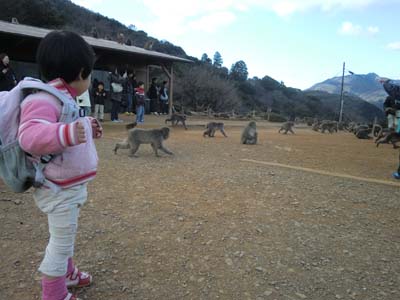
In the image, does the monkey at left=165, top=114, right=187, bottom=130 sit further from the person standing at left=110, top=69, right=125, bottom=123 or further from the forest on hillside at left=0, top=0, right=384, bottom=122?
the forest on hillside at left=0, top=0, right=384, bottom=122

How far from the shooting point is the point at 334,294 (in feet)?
8.46

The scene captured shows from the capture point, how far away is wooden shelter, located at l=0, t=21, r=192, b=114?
13211mm

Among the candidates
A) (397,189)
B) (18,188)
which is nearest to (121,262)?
(18,188)

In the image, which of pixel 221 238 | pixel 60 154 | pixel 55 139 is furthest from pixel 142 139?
pixel 55 139

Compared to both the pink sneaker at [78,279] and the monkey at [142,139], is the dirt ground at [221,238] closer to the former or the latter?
the pink sneaker at [78,279]

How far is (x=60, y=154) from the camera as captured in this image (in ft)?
6.66

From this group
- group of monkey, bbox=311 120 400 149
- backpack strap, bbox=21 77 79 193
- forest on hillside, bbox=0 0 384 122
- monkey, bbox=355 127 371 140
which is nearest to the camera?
backpack strap, bbox=21 77 79 193

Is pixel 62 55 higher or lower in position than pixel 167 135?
higher

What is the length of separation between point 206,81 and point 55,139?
31254 millimetres

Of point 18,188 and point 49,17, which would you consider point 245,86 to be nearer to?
point 49,17

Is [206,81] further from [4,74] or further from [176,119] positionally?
[4,74]

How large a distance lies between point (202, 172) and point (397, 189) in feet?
9.40

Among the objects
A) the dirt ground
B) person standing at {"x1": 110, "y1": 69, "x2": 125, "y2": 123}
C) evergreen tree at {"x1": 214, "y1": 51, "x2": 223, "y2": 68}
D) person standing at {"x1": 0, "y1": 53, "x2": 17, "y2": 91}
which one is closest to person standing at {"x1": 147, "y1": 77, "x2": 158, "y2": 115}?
person standing at {"x1": 110, "y1": 69, "x2": 125, "y2": 123}

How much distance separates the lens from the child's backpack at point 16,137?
194 cm
